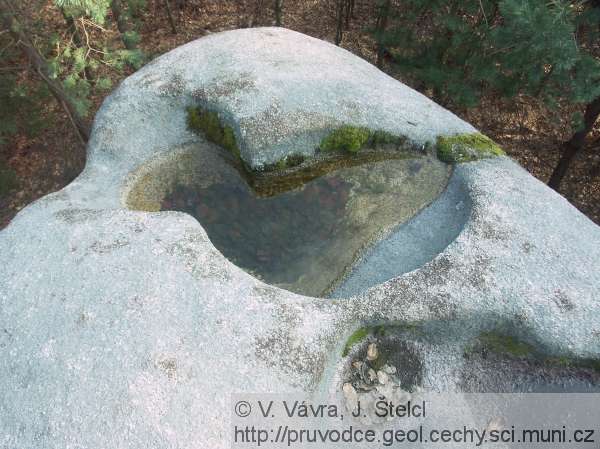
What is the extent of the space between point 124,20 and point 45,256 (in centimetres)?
834

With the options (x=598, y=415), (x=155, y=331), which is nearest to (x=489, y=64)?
(x=598, y=415)

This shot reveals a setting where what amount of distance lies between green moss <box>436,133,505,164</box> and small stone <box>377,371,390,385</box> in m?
3.34

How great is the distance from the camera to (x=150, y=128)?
7.29m

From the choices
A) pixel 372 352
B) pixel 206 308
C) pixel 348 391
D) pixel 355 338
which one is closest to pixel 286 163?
pixel 206 308

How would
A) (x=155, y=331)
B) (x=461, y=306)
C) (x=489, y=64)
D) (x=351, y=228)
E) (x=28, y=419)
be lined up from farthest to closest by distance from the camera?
(x=489, y=64) → (x=351, y=228) → (x=461, y=306) → (x=155, y=331) → (x=28, y=419)

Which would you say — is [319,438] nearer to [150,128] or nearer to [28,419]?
[28,419]

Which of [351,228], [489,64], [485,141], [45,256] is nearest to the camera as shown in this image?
[45,256]

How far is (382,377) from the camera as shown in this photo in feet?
15.6

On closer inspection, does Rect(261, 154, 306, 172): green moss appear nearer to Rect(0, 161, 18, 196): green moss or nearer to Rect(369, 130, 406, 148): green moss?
Rect(369, 130, 406, 148): green moss

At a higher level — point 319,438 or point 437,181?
point 437,181

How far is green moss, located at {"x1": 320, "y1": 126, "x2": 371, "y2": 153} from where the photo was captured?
22.3ft

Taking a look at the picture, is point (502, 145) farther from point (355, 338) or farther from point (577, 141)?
point (355, 338)

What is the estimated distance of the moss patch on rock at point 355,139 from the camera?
22.4ft

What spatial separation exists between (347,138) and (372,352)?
11.2 feet
